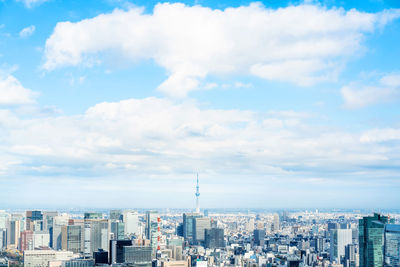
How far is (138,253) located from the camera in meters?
17.0

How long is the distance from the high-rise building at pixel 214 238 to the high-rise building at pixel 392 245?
15.5 meters

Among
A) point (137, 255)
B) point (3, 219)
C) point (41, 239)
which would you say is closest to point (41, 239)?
point (41, 239)

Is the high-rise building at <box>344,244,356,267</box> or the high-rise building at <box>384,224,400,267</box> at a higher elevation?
the high-rise building at <box>384,224,400,267</box>

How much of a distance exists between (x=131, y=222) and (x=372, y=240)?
1755 cm

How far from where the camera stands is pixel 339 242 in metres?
23.6

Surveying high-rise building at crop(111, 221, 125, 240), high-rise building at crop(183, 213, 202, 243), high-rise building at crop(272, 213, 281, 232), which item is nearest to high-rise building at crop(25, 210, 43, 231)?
high-rise building at crop(111, 221, 125, 240)

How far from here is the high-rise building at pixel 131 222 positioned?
29328mm

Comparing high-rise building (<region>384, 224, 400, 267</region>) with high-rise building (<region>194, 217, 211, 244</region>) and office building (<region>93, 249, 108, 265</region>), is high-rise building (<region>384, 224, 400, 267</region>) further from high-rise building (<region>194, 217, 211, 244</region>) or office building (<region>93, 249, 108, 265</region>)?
high-rise building (<region>194, 217, 211, 244</region>)

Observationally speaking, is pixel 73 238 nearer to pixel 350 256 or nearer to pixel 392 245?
pixel 350 256

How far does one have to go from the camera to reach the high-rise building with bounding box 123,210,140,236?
29328 mm

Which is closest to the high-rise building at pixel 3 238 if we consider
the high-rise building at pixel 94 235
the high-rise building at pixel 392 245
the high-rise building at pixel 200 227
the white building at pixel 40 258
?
the high-rise building at pixel 94 235

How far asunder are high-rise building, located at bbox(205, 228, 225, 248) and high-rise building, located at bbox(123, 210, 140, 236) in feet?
13.9

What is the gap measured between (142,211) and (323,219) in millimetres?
11664

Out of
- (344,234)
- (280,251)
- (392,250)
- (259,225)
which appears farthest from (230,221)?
(392,250)
